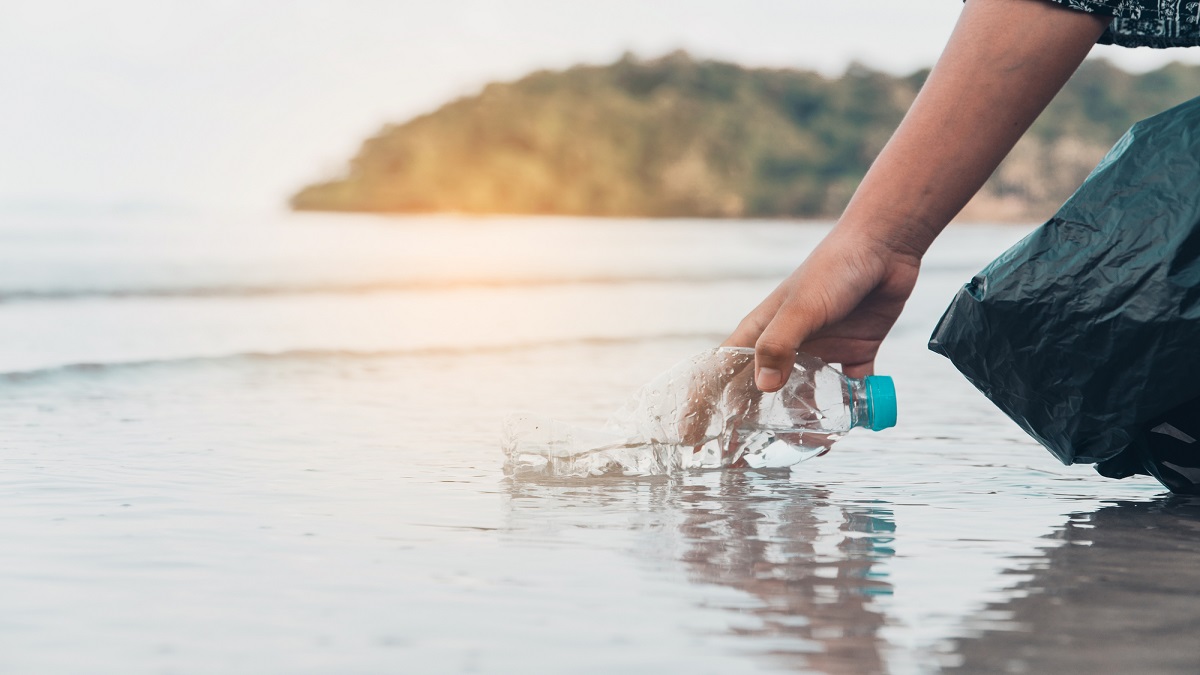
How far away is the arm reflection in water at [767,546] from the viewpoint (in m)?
1.12

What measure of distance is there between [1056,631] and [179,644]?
727mm

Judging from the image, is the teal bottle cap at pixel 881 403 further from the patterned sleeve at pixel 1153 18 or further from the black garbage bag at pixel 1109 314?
the patterned sleeve at pixel 1153 18

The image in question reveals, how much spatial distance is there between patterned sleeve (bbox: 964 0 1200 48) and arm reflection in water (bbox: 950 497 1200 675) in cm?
58

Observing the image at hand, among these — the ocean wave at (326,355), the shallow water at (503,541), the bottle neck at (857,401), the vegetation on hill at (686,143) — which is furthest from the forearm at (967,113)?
the vegetation on hill at (686,143)

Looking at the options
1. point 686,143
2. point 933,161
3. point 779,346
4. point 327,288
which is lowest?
point 779,346

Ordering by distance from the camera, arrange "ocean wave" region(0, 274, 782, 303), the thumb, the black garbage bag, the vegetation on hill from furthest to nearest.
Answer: the vegetation on hill
"ocean wave" region(0, 274, 782, 303)
the thumb
the black garbage bag

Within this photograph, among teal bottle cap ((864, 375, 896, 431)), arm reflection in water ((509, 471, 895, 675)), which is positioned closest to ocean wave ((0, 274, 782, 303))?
arm reflection in water ((509, 471, 895, 675))

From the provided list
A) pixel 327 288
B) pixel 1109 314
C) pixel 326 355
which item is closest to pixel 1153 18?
pixel 1109 314

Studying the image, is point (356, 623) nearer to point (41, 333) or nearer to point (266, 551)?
point (266, 551)

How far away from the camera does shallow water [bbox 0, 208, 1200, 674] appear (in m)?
1.10

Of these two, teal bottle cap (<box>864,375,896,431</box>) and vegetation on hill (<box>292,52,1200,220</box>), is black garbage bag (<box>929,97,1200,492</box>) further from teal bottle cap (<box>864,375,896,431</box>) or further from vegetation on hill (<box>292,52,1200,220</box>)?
vegetation on hill (<box>292,52,1200,220</box>)

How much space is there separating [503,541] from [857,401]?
2.16 ft

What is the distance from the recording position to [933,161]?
1.74 meters

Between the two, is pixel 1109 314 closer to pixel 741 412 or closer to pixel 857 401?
pixel 857 401
